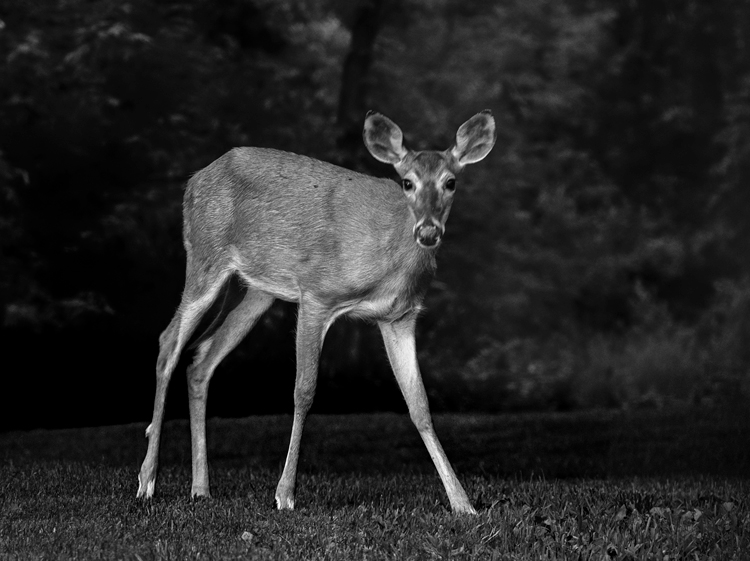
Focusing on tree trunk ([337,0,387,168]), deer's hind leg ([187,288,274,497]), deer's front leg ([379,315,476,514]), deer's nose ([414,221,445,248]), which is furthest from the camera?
tree trunk ([337,0,387,168])

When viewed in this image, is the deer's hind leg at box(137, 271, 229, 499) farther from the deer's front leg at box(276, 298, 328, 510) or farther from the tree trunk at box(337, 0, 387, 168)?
the tree trunk at box(337, 0, 387, 168)

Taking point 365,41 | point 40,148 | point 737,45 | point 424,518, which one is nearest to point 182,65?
point 40,148

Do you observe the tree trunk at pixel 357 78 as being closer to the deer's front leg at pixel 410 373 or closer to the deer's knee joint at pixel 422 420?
the deer's front leg at pixel 410 373

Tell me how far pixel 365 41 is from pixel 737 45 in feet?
30.4

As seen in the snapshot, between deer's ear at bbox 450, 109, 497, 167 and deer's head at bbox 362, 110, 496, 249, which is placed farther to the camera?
deer's ear at bbox 450, 109, 497, 167

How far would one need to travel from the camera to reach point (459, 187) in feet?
57.3

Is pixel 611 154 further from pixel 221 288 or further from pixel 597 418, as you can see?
pixel 221 288

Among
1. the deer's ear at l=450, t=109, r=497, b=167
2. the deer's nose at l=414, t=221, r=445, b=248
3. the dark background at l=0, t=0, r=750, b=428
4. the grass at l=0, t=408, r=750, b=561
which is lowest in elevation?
the dark background at l=0, t=0, r=750, b=428

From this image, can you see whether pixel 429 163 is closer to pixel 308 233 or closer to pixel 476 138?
pixel 476 138

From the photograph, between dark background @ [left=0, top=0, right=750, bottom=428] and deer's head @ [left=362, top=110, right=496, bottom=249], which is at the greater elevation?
deer's head @ [left=362, top=110, right=496, bottom=249]


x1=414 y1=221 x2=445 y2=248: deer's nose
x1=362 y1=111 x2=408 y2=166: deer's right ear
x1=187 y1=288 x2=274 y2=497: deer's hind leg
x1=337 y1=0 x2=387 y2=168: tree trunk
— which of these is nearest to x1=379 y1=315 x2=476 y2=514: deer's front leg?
x1=414 y1=221 x2=445 y2=248: deer's nose

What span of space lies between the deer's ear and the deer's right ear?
0.34m

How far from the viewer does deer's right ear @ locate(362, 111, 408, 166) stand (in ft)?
22.3

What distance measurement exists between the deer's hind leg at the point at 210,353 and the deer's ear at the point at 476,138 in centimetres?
173
